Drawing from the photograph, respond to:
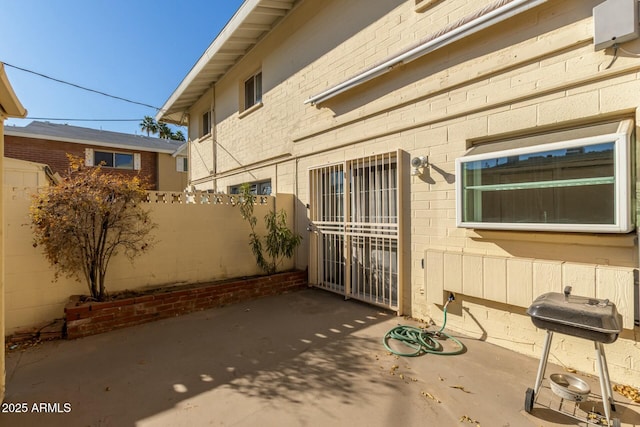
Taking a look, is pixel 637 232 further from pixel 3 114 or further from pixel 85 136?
pixel 85 136

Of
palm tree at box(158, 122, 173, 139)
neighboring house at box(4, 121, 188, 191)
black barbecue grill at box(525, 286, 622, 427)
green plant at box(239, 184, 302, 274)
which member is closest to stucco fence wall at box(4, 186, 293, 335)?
green plant at box(239, 184, 302, 274)

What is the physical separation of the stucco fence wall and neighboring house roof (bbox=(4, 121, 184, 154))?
13095mm

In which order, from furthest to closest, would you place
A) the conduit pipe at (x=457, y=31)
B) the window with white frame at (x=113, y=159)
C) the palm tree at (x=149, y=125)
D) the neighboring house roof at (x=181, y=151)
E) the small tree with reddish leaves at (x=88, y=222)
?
the palm tree at (x=149, y=125) < the neighboring house roof at (x=181, y=151) < the window with white frame at (x=113, y=159) < the small tree with reddish leaves at (x=88, y=222) < the conduit pipe at (x=457, y=31)

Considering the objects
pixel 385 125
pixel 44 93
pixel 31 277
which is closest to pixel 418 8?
pixel 385 125

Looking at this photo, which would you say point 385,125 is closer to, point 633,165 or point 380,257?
point 380,257

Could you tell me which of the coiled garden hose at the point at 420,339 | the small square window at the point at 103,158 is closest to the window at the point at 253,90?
the coiled garden hose at the point at 420,339

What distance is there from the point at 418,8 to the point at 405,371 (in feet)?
15.4

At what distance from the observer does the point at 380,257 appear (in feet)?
15.5

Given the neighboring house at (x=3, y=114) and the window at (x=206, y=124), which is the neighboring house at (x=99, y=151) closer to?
the window at (x=206, y=124)

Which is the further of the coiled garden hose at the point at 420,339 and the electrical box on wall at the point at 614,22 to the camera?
the coiled garden hose at the point at 420,339

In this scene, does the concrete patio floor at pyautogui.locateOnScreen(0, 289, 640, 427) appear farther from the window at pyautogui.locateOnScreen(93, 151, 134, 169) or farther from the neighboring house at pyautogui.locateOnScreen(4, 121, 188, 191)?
the window at pyautogui.locateOnScreen(93, 151, 134, 169)

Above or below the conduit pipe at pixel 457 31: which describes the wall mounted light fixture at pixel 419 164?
below

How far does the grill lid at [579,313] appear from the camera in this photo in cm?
188

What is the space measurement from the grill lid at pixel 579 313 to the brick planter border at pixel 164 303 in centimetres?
429
